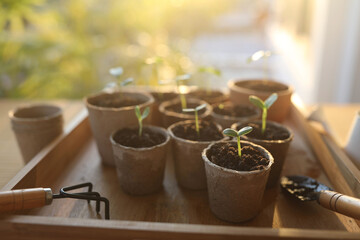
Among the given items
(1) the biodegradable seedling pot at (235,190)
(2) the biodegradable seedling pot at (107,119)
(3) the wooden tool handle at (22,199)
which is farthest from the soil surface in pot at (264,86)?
(3) the wooden tool handle at (22,199)

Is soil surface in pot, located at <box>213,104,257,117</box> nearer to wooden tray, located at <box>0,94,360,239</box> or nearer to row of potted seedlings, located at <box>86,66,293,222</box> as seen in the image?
row of potted seedlings, located at <box>86,66,293,222</box>

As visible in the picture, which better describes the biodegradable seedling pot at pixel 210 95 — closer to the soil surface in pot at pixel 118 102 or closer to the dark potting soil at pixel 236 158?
the soil surface in pot at pixel 118 102

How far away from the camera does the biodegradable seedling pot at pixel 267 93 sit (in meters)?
1.13

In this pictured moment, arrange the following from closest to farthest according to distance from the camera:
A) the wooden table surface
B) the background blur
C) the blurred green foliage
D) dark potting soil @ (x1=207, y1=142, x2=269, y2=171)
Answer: dark potting soil @ (x1=207, y1=142, x2=269, y2=171) → the wooden table surface → the background blur → the blurred green foliage

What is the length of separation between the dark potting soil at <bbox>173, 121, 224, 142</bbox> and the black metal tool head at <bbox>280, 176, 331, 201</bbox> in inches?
8.1

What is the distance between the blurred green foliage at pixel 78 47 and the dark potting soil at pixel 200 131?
75cm

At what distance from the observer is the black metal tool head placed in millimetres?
831

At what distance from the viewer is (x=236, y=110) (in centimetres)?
108

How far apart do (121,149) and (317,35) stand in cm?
200

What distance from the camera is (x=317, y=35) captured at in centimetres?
238

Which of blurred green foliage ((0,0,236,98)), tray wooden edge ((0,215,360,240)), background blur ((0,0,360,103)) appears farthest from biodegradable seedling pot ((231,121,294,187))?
blurred green foliage ((0,0,236,98))

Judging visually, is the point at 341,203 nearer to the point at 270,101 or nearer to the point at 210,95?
the point at 270,101

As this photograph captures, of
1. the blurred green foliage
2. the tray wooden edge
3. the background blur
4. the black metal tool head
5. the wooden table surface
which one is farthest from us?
the blurred green foliage

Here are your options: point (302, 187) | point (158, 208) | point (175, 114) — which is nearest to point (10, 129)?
point (175, 114)
